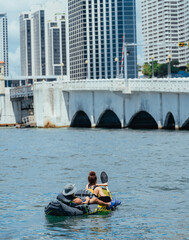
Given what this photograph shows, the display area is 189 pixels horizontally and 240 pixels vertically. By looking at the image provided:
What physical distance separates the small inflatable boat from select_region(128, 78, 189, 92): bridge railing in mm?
45956

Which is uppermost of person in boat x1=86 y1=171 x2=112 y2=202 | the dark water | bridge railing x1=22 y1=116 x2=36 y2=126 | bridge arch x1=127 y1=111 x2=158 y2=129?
person in boat x1=86 y1=171 x2=112 y2=202

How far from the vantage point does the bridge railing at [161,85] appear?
237 feet

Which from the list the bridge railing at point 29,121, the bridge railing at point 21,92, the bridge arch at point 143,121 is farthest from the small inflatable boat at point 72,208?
the bridge railing at point 21,92

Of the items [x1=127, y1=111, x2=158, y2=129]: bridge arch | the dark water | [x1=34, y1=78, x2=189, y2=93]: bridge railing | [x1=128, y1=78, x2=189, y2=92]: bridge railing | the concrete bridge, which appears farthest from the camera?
[x1=127, y1=111, x2=158, y2=129]: bridge arch

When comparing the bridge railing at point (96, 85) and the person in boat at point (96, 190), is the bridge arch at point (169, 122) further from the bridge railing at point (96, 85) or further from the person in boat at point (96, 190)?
the person in boat at point (96, 190)

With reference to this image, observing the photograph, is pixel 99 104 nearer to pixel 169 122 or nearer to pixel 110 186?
pixel 169 122

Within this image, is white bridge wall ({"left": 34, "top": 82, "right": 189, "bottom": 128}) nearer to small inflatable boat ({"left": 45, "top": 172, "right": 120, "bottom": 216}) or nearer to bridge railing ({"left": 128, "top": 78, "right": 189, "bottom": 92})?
bridge railing ({"left": 128, "top": 78, "right": 189, "bottom": 92})

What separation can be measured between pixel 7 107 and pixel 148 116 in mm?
45581

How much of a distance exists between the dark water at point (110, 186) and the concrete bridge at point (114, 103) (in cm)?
1397

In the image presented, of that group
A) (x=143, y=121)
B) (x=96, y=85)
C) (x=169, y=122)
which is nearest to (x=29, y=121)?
(x=96, y=85)

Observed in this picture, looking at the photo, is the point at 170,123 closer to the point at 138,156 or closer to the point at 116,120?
the point at 116,120

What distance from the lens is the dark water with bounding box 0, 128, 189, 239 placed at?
78.6 feet

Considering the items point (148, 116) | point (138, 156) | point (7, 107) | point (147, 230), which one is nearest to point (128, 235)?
point (147, 230)

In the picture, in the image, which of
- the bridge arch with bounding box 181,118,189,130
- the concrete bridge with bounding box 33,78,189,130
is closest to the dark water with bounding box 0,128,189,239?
the bridge arch with bounding box 181,118,189,130
